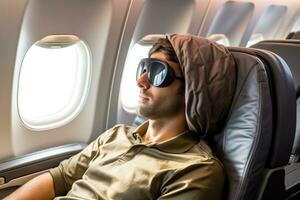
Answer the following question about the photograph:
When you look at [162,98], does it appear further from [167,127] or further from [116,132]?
[116,132]

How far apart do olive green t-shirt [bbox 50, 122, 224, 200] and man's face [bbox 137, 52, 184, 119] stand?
113mm

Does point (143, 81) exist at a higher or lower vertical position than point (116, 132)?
higher

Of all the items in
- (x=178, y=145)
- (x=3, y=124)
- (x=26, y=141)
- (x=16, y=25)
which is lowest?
(x=26, y=141)

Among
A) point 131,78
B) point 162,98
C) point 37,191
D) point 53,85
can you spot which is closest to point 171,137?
point 162,98

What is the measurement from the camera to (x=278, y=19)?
14.0 ft

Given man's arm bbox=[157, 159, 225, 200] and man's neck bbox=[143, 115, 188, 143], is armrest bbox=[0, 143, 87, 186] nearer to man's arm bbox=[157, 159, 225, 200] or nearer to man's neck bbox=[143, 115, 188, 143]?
man's neck bbox=[143, 115, 188, 143]

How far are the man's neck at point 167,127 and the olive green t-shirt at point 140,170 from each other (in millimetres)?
49

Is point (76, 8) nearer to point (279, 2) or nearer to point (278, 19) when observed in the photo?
point (279, 2)

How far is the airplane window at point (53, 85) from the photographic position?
7.51 ft

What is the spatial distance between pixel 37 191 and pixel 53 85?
890 mm

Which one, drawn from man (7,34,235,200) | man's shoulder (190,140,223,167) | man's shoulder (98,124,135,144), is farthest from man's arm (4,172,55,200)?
man's shoulder (190,140,223,167)

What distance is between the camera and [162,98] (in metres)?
1.57

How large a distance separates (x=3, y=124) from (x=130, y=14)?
35.4 inches

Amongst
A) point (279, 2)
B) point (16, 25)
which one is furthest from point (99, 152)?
point (279, 2)
